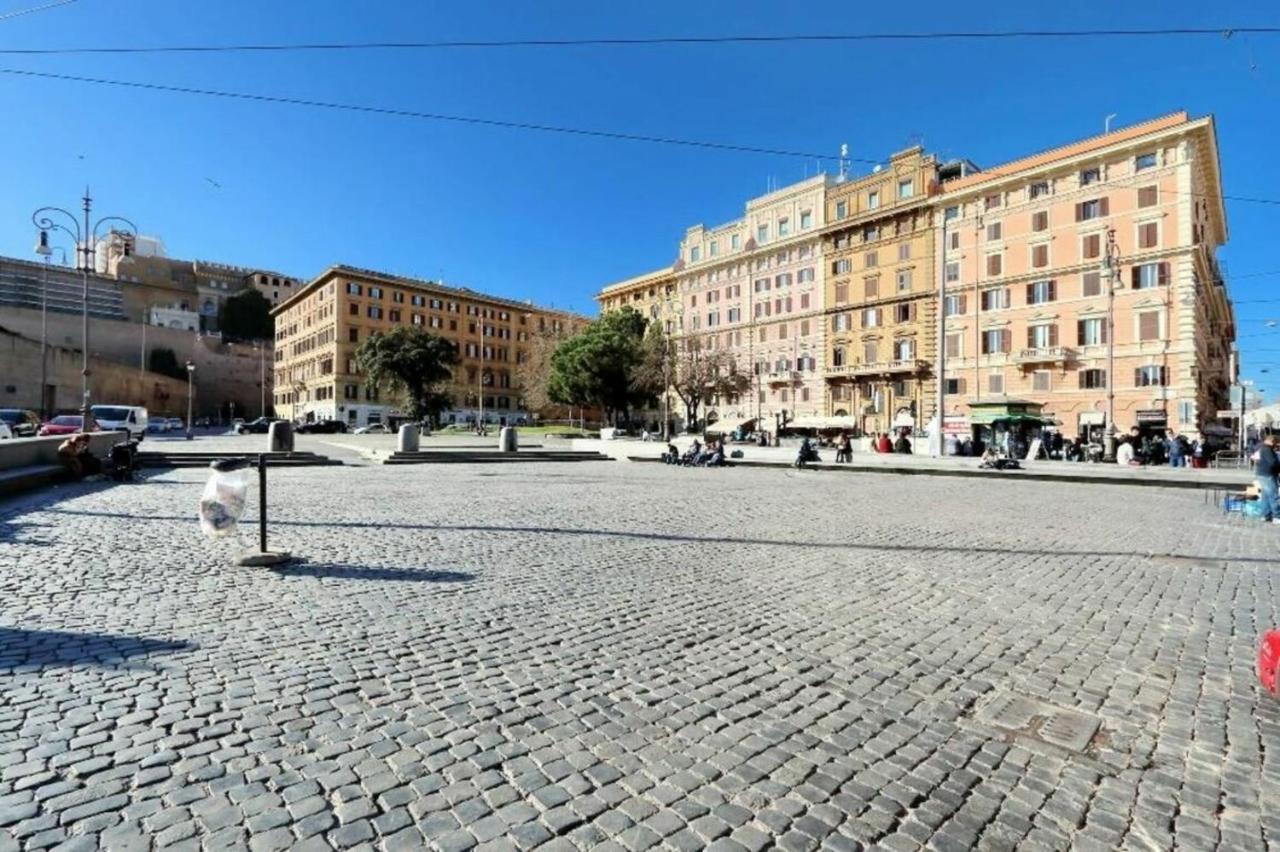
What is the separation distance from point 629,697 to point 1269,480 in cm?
1283

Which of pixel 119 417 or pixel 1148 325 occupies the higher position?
pixel 1148 325

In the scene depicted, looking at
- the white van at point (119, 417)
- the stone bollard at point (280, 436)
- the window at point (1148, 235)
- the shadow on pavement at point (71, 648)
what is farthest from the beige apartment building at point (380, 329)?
the shadow on pavement at point (71, 648)

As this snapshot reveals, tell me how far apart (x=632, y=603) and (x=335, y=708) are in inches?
105

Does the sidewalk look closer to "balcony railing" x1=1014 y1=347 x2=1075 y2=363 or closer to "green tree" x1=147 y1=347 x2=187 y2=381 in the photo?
"balcony railing" x1=1014 y1=347 x2=1075 y2=363

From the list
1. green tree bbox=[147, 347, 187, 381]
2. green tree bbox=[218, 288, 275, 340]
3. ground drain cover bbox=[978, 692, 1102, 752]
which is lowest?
ground drain cover bbox=[978, 692, 1102, 752]

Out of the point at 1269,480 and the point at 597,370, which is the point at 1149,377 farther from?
the point at 1269,480

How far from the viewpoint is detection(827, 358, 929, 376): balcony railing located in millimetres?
55438

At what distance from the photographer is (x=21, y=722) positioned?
127 inches

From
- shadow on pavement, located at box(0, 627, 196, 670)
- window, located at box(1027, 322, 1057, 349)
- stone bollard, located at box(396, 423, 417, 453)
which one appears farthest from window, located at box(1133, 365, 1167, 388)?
shadow on pavement, located at box(0, 627, 196, 670)

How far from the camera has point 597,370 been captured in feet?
181

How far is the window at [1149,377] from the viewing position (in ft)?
138

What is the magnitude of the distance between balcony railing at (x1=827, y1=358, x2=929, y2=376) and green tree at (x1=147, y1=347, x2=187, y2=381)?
90630 mm

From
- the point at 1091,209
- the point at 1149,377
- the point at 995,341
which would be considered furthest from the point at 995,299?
the point at 1149,377

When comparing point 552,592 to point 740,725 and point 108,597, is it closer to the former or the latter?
point 740,725
